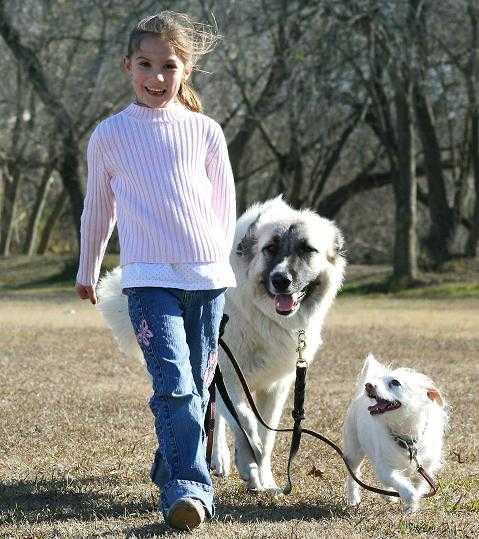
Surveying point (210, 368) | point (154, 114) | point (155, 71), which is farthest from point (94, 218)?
point (210, 368)

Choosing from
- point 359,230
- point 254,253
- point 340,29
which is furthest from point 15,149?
point 254,253

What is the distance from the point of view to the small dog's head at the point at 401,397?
525 centimetres

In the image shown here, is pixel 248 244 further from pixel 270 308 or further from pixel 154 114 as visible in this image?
pixel 154 114

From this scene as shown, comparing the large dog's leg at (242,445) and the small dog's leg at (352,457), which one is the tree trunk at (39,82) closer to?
the large dog's leg at (242,445)

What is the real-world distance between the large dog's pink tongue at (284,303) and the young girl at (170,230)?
34.1 inches

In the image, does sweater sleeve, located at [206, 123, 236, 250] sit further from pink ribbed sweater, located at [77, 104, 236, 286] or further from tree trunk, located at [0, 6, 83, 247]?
tree trunk, located at [0, 6, 83, 247]

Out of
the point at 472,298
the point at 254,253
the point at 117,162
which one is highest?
the point at 117,162

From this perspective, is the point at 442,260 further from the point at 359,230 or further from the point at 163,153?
the point at 163,153

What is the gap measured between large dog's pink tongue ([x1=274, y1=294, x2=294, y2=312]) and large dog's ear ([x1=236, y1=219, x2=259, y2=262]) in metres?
0.34

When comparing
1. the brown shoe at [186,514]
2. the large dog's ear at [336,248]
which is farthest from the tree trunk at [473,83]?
the brown shoe at [186,514]

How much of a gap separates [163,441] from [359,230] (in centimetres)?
3614

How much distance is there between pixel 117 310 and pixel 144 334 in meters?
1.81

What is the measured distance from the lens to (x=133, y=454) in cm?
651

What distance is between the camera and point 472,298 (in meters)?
22.6
